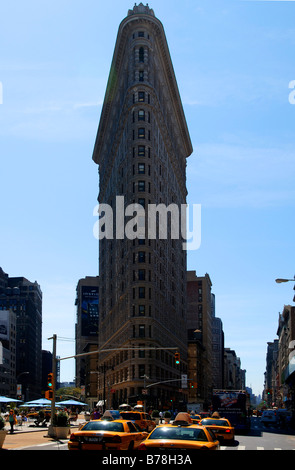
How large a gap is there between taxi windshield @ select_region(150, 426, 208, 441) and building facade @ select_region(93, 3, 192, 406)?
67.1 meters

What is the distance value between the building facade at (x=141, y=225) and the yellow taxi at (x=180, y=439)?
67.1 m

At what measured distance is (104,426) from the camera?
20750 millimetres

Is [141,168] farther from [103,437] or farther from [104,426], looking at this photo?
[103,437]

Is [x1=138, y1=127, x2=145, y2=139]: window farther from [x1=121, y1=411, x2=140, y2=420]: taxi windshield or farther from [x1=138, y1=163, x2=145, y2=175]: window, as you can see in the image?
[x1=121, y1=411, x2=140, y2=420]: taxi windshield

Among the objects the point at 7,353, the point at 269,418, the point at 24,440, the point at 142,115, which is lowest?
the point at 269,418

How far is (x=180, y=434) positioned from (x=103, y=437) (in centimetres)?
396

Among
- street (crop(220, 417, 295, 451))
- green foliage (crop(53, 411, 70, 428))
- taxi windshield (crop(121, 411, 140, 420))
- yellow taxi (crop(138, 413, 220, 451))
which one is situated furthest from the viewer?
green foliage (crop(53, 411, 70, 428))

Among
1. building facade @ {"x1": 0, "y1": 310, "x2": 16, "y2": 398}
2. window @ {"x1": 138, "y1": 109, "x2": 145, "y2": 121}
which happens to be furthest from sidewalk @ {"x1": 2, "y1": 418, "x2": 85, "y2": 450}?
building facade @ {"x1": 0, "y1": 310, "x2": 16, "y2": 398}

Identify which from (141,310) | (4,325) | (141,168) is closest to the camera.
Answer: (141,310)

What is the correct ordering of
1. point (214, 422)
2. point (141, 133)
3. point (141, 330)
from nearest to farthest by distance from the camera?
point (214, 422) → point (141, 330) → point (141, 133)

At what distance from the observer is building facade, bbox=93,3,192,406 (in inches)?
3735

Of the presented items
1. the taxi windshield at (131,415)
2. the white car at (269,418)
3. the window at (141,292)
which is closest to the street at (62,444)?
the taxi windshield at (131,415)

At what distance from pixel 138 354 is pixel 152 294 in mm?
10032

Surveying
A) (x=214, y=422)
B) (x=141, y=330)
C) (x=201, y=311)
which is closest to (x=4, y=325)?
(x=201, y=311)
